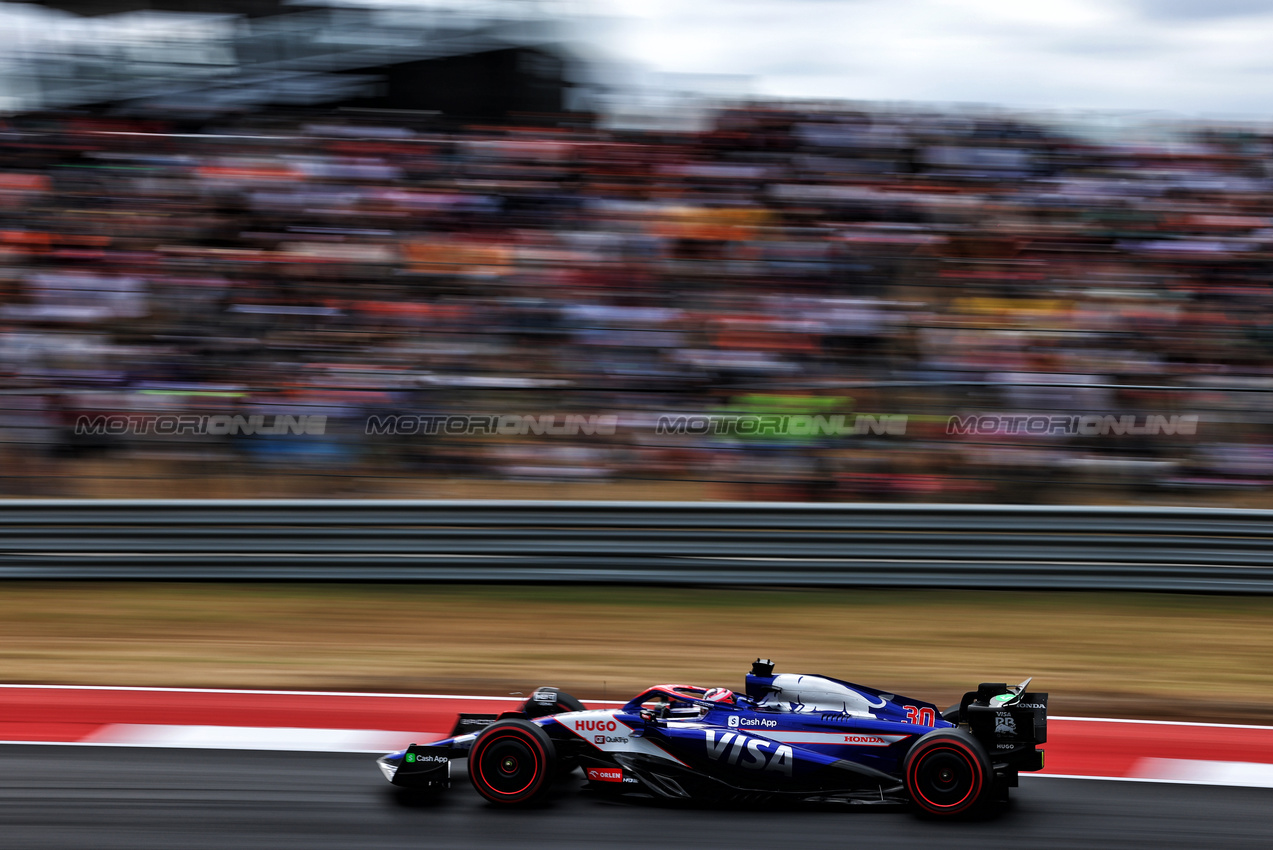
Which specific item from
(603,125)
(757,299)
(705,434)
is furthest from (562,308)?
(603,125)

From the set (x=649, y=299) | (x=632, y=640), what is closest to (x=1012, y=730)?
(x=632, y=640)

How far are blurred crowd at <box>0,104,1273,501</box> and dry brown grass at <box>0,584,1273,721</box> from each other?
2.32 ft

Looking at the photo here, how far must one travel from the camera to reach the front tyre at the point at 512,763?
434 cm

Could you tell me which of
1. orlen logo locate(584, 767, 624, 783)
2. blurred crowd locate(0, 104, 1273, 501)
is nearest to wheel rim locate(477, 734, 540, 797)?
orlen logo locate(584, 767, 624, 783)

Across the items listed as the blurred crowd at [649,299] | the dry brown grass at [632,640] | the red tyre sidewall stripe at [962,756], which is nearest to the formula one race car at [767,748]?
the red tyre sidewall stripe at [962,756]

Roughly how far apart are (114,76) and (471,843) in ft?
36.0

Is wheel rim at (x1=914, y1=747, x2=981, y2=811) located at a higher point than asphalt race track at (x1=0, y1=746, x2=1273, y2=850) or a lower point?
higher

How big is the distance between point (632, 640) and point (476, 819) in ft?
9.27

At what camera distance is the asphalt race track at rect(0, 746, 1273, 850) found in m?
4.14

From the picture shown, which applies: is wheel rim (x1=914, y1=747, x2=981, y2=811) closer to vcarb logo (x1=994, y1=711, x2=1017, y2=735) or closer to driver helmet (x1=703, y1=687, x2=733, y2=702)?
vcarb logo (x1=994, y1=711, x2=1017, y2=735)

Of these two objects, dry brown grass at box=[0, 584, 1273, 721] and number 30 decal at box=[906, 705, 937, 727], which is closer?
number 30 decal at box=[906, 705, 937, 727]

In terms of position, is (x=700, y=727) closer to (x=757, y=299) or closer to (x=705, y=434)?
(x=705, y=434)

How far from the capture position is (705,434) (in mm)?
8234

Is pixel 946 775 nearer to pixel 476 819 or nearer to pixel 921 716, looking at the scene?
pixel 921 716
